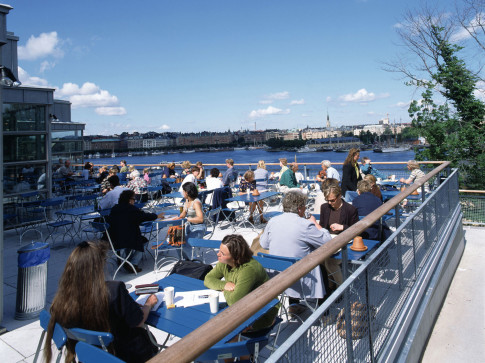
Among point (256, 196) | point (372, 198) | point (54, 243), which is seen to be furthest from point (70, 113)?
point (372, 198)

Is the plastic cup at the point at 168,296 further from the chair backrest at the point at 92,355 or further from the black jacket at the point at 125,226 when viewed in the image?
the black jacket at the point at 125,226

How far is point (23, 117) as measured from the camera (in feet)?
26.7

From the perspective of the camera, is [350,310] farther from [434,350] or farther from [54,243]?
[54,243]

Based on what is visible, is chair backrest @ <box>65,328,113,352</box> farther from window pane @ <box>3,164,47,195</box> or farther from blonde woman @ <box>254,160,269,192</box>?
window pane @ <box>3,164,47,195</box>

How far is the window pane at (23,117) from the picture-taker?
7820 millimetres

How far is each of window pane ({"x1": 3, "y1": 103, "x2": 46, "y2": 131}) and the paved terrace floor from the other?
2.98m

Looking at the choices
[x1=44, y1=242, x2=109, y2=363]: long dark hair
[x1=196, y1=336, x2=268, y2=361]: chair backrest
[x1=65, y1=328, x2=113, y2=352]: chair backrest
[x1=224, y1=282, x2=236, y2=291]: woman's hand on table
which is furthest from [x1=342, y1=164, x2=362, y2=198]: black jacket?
[x1=65, y1=328, x2=113, y2=352]: chair backrest

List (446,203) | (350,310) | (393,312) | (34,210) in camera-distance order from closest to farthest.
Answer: (350,310) → (393,312) → (446,203) → (34,210)

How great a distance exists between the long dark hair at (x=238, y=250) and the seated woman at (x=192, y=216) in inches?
86.8

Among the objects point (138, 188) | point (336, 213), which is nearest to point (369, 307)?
point (336, 213)

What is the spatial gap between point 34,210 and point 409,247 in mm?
7570

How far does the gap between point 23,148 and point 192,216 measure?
17.7 ft

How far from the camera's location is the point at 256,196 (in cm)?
684

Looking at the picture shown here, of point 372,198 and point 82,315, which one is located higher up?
point 372,198
